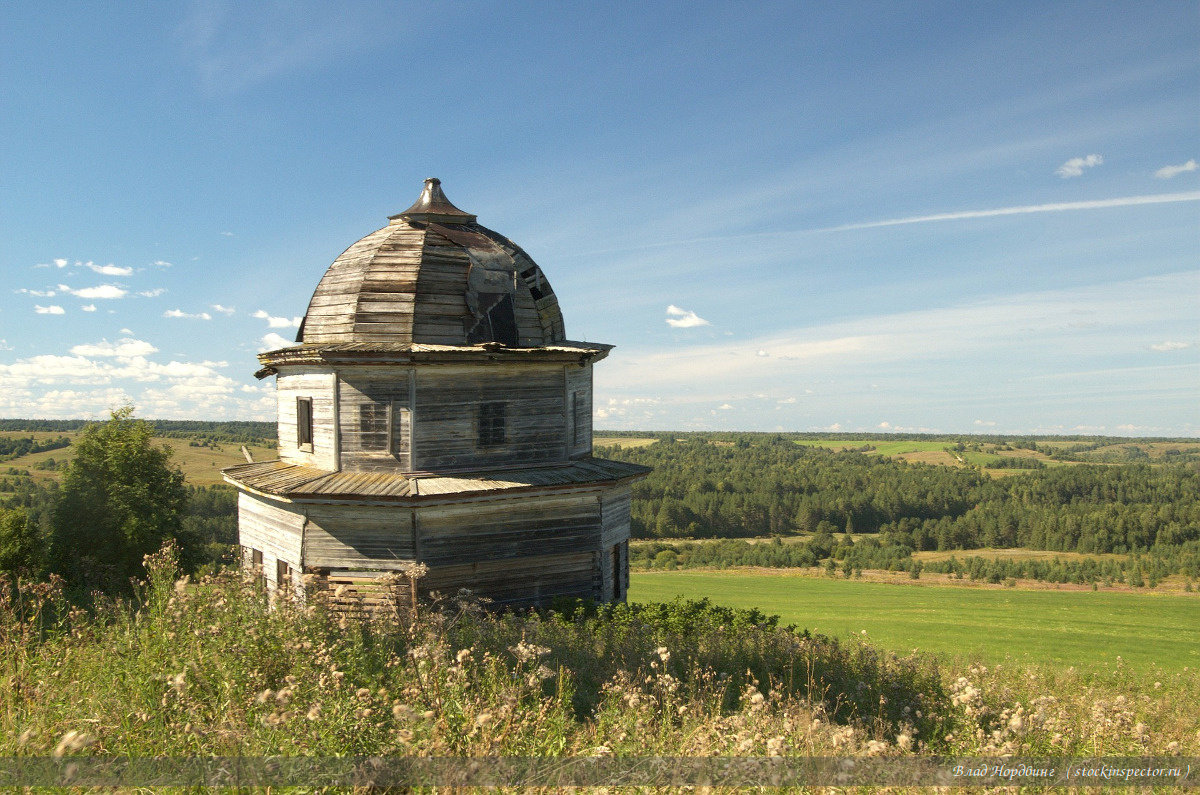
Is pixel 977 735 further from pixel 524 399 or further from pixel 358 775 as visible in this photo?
pixel 524 399

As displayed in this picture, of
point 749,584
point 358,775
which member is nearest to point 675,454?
point 749,584

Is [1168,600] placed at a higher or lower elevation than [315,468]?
lower

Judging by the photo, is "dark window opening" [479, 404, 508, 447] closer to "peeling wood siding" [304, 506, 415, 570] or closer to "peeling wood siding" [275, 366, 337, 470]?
"peeling wood siding" [304, 506, 415, 570]

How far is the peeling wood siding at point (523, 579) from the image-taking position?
1332 centimetres

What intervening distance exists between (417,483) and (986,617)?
29.3m

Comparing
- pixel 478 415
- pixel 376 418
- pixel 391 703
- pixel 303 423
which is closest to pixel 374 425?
pixel 376 418

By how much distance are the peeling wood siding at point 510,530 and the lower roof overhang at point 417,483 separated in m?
0.42

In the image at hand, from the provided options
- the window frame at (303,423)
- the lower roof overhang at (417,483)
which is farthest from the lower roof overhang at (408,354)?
the lower roof overhang at (417,483)

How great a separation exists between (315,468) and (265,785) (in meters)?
12.0

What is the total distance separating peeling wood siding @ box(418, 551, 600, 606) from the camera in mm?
13320

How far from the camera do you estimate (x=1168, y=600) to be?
4012 cm

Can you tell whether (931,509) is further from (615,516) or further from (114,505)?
(114,505)

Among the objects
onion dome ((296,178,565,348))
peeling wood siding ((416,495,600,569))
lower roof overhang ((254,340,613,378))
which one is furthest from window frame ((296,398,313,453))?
peeling wood siding ((416,495,600,569))

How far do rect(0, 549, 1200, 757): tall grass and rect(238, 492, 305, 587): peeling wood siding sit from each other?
19.0 feet
